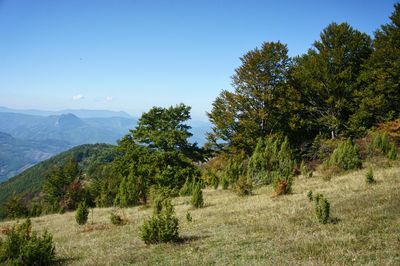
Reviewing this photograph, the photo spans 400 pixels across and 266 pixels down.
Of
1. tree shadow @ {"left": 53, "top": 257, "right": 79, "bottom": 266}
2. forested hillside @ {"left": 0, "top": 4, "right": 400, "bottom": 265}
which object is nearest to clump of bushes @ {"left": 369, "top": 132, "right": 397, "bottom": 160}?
forested hillside @ {"left": 0, "top": 4, "right": 400, "bottom": 265}

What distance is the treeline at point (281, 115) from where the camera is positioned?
3531 centimetres

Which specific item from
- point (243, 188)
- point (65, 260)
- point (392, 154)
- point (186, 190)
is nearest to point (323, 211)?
point (65, 260)

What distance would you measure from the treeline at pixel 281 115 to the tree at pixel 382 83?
0.31 feet

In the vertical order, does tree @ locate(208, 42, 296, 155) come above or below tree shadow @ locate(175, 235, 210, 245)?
above

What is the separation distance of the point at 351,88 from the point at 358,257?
3205cm

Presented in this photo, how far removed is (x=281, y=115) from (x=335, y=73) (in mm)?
7265

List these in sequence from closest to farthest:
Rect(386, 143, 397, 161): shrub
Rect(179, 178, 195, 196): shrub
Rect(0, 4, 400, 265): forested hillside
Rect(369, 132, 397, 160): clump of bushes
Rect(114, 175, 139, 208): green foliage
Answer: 1. Rect(0, 4, 400, 265): forested hillside
2. Rect(386, 143, 397, 161): shrub
3. Rect(369, 132, 397, 160): clump of bushes
4. Rect(114, 175, 139, 208): green foliage
5. Rect(179, 178, 195, 196): shrub

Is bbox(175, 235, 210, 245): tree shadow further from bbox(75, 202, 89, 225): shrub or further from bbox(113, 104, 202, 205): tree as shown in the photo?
bbox(113, 104, 202, 205): tree

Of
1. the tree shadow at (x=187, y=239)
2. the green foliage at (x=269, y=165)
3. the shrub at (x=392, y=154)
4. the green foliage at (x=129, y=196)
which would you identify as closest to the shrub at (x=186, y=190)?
the green foliage at (x=129, y=196)

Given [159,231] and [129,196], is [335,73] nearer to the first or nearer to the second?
[129,196]

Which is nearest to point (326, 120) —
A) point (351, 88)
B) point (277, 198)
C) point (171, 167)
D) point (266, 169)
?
point (351, 88)

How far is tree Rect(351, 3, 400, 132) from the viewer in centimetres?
3488

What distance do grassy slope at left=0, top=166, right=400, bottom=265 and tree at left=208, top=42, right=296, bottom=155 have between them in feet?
70.1

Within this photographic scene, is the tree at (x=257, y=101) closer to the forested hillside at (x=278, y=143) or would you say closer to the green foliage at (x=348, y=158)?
the forested hillside at (x=278, y=143)
